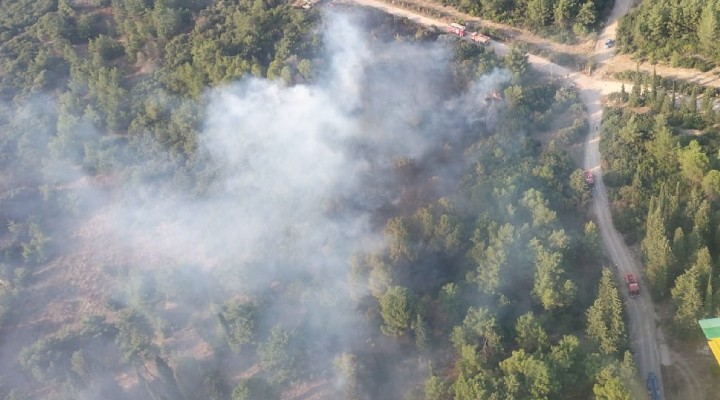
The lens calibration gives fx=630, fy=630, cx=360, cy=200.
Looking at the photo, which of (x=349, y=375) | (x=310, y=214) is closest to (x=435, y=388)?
(x=349, y=375)

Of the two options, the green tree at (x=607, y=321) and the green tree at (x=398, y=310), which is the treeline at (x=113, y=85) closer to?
the green tree at (x=398, y=310)

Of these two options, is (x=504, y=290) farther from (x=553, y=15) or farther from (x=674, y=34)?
(x=553, y=15)

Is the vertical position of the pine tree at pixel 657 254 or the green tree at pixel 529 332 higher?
the pine tree at pixel 657 254

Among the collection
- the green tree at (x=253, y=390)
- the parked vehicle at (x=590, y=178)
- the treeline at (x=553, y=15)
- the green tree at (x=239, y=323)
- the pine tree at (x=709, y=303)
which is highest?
the treeline at (x=553, y=15)

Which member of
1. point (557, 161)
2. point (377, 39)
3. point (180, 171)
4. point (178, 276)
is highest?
point (377, 39)

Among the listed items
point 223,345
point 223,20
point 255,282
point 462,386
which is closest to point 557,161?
point 462,386

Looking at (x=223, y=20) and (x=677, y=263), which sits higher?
(x=223, y=20)

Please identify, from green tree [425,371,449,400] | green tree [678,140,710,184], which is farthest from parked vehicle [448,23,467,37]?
green tree [425,371,449,400]

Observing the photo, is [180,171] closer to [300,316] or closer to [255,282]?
[255,282]

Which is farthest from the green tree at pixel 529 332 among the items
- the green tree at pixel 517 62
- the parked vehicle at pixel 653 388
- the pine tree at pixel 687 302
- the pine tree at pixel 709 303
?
the green tree at pixel 517 62
